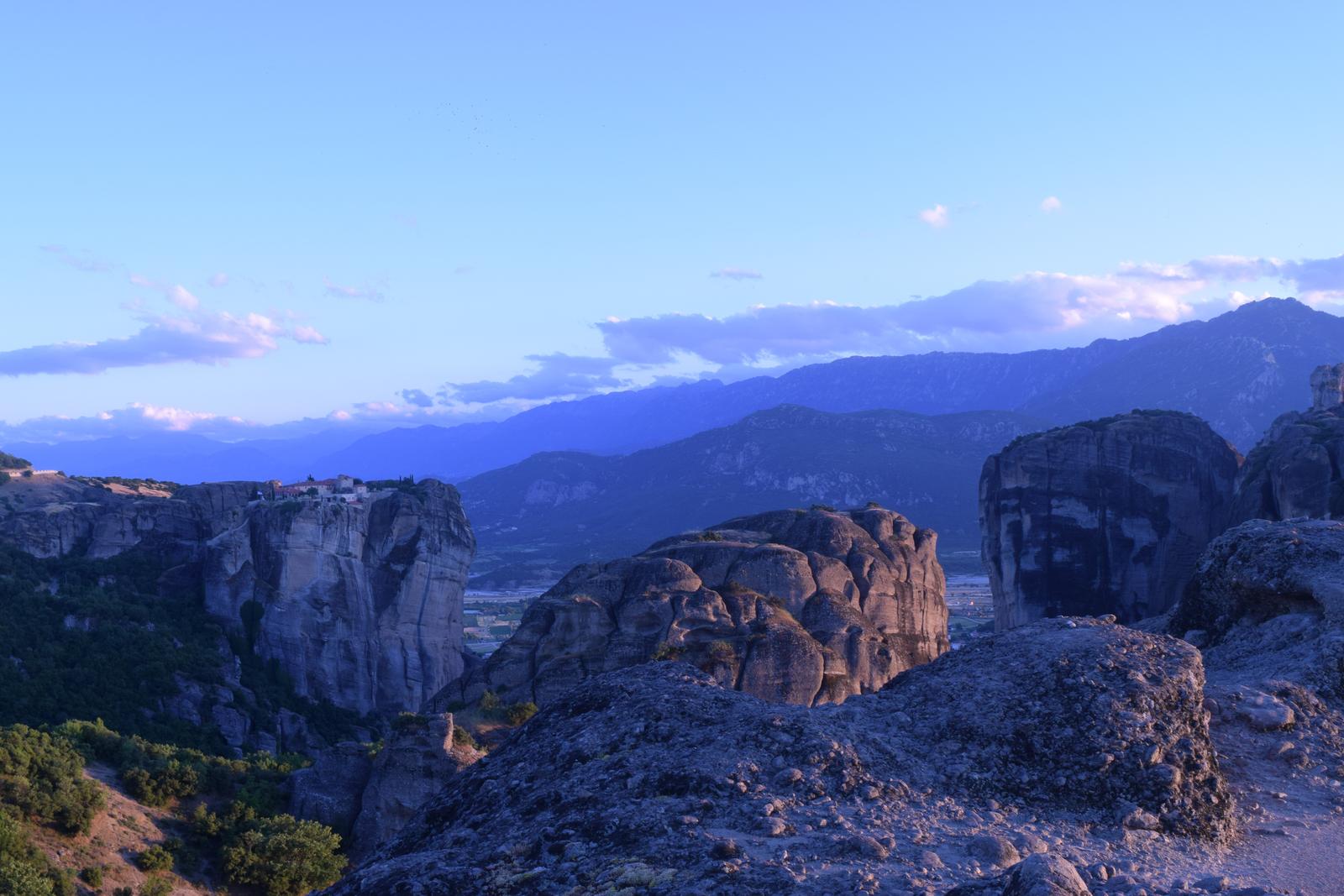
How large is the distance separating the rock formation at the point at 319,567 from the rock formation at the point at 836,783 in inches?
2105

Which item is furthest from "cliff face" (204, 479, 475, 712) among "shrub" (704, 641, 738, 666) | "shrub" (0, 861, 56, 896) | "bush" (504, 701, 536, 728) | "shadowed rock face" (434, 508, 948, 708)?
"shrub" (0, 861, 56, 896)

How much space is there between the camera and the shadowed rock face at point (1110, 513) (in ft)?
229

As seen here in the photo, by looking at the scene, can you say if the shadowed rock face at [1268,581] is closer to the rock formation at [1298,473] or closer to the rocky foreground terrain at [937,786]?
the rocky foreground terrain at [937,786]

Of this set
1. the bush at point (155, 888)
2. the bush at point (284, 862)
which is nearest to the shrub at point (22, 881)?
the bush at point (155, 888)

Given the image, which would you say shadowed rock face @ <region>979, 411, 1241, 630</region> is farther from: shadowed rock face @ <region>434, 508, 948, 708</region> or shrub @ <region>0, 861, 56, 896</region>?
shrub @ <region>0, 861, 56, 896</region>

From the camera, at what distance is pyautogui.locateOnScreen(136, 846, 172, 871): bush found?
26.2 metres

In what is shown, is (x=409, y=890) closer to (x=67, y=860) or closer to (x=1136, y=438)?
(x=67, y=860)

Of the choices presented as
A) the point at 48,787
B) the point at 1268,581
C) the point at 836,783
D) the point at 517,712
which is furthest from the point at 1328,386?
the point at 836,783

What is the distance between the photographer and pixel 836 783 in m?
10.4

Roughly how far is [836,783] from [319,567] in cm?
5779

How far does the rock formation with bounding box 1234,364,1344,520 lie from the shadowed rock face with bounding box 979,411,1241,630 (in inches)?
123

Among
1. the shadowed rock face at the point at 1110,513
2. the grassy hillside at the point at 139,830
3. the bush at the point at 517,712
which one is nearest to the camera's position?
the grassy hillside at the point at 139,830

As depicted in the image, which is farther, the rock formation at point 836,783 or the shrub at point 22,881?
the shrub at point 22,881

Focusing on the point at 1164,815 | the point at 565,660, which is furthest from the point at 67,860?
the point at 1164,815
